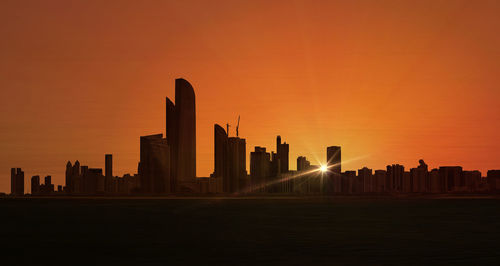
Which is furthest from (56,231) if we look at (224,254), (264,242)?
(224,254)

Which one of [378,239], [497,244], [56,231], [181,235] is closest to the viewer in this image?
[497,244]

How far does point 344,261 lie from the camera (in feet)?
237

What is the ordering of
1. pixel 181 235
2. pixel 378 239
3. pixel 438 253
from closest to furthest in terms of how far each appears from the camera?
pixel 438 253
pixel 378 239
pixel 181 235

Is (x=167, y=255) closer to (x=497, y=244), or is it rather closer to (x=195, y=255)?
(x=195, y=255)

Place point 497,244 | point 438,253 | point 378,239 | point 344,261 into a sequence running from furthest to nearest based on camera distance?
point 378,239
point 497,244
point 438,253
point 344,261

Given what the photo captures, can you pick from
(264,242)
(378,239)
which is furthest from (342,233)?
(264,242)

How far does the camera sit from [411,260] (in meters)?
72.4

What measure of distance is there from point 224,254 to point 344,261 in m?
15.1

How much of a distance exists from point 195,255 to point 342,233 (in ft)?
128

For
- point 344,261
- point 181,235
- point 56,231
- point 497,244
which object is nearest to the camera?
point 344,261

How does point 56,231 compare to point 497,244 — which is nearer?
point 497,244

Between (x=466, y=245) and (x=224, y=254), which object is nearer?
(x=224, y=254)

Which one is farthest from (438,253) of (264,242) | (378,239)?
(264,242)

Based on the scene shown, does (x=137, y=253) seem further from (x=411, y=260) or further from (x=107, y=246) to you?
(x=411, y=260)
